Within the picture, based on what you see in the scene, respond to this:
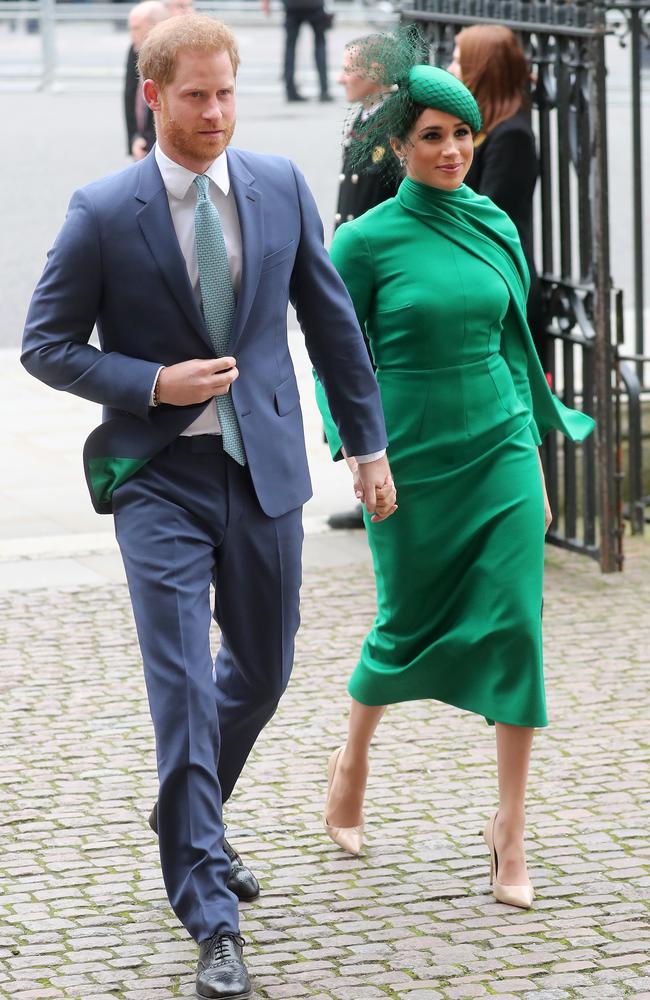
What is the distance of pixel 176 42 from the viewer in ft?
12.4

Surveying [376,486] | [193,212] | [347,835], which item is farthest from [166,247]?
[347,835]

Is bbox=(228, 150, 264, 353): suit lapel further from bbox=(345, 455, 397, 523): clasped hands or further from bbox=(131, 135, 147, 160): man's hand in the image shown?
bbox=(131, 135, 147, 160): man's hand

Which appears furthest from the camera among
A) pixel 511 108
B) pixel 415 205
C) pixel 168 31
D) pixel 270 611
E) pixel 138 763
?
pixel 511 108

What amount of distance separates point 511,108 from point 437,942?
3733 millimetres

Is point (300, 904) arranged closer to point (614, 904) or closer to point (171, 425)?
point (614, 904)

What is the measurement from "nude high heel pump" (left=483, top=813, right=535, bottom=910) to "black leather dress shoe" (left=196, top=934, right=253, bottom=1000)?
2.42 feet

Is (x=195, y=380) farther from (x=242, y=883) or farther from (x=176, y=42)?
(x=242, y=883)

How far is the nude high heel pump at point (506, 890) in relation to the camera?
4266mm

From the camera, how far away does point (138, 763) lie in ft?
17.3

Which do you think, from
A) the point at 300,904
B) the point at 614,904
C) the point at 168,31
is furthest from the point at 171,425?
the point at 614,904

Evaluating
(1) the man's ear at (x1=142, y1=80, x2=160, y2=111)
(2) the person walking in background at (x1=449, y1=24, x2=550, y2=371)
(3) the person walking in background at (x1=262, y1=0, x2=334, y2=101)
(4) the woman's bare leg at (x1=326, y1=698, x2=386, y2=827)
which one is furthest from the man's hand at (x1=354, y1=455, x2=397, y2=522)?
(3) the person walking in background at (x1=262, y1=0, x2=334, y2=101)

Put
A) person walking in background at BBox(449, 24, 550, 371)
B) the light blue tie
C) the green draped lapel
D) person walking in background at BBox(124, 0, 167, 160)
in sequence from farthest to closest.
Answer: person walking in background at BBox(124, 0, 167, 160), person walking in background at BBox(449, 24, 550, 371), the green draped lapel, the light blue tie

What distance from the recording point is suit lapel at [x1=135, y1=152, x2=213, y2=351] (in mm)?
3846

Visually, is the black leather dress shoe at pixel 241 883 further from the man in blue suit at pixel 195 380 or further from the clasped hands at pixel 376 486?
the clasped hands at pixel 376 486
